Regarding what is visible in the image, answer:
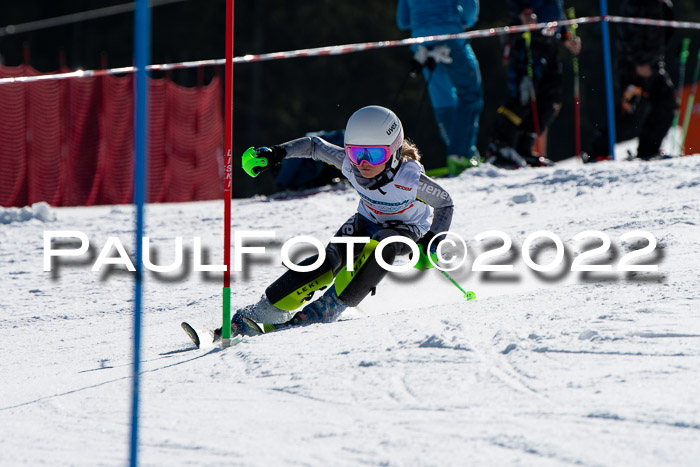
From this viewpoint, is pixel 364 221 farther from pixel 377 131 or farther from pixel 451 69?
pixel 451 69

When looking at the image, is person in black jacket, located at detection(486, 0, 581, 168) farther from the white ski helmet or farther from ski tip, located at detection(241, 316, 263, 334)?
ski tip, located at detection(241, 316, 263, 334)

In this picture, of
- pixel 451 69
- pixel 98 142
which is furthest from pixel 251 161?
pixel 98 142

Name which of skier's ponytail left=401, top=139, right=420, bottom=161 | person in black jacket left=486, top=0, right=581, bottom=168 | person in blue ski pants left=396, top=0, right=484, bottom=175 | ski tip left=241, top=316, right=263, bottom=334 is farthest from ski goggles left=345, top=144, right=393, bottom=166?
person in black jacket left=486, top=0, right=581, bottom=168

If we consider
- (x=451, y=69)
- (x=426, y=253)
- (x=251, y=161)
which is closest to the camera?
(x=251, y=161)

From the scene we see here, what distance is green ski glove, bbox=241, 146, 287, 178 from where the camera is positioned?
170 inches

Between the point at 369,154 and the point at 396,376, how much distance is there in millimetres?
1463

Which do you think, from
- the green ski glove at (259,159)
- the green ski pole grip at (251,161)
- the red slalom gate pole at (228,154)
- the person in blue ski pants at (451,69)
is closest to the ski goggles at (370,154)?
the green ski glove at (259,159)

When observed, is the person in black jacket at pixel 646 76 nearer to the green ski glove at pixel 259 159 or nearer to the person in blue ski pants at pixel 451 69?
the person in blue ski pants at pixel 451 69

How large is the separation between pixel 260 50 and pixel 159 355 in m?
20.9

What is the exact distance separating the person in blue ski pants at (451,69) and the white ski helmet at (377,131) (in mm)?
3992

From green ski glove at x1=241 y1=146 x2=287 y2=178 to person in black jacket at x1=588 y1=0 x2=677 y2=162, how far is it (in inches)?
211

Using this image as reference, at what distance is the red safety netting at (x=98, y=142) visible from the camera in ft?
37.7

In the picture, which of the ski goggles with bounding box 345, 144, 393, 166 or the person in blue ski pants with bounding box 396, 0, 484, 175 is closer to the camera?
the ski goggles with bounding box 345, 144, 393, 166

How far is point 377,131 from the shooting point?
4.48 meters
